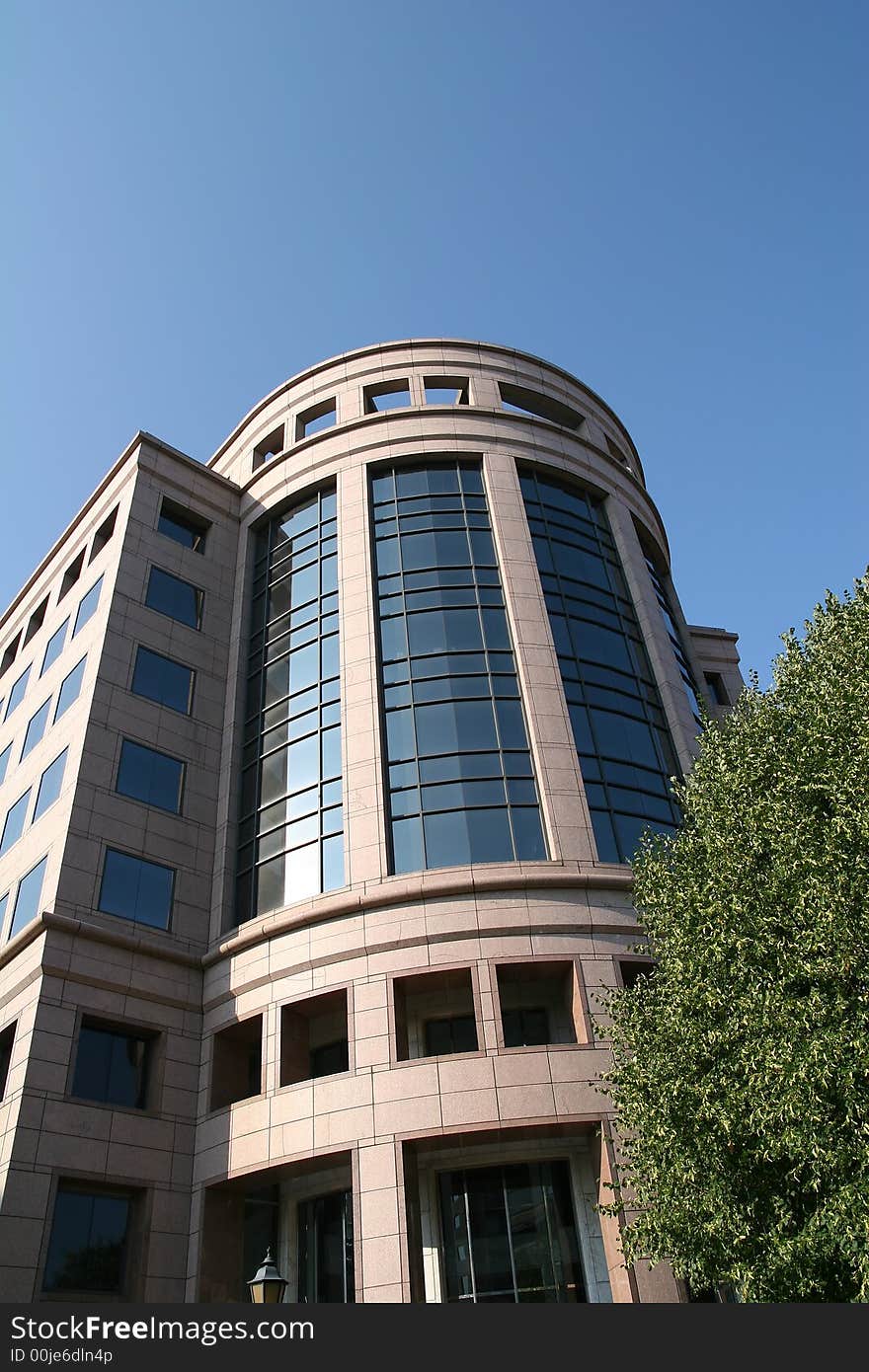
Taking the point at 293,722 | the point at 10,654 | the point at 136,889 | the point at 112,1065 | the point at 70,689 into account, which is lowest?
the point at 112,1065

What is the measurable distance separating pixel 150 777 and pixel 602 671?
14.8 m

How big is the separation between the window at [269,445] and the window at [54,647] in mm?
10312

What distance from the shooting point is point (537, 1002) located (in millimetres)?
25453

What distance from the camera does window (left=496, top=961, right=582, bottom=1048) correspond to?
24.2 m

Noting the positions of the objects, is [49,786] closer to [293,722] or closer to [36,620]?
[293,722]

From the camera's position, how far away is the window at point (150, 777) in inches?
1143

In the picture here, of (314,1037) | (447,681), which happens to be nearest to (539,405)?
(447,681)

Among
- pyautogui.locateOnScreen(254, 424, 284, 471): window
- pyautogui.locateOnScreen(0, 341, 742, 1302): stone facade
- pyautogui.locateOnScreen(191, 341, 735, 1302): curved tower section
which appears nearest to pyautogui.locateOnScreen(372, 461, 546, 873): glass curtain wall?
pyautogui.locateOnScreen(191, 341, 735, 1302): curved tower section

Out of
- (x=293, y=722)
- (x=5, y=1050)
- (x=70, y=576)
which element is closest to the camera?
(x=5, y=1050)

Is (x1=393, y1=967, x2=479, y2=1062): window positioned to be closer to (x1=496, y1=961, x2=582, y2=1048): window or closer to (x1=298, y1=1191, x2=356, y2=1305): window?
(x1=496, y1=961, x2=582, y2=1048): window

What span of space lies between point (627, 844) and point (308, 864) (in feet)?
29.9

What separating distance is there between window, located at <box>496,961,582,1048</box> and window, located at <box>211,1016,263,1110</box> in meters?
6.62

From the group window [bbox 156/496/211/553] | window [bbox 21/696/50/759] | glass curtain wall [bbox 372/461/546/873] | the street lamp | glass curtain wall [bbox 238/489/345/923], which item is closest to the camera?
the street lamp

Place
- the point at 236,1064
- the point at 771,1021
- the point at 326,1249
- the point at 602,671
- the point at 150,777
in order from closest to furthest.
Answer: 1. the point at 771,1021
2. the point at 326,1249
3. the point at 236,1064
4. the point at 150,777
5. the point at 602,671
